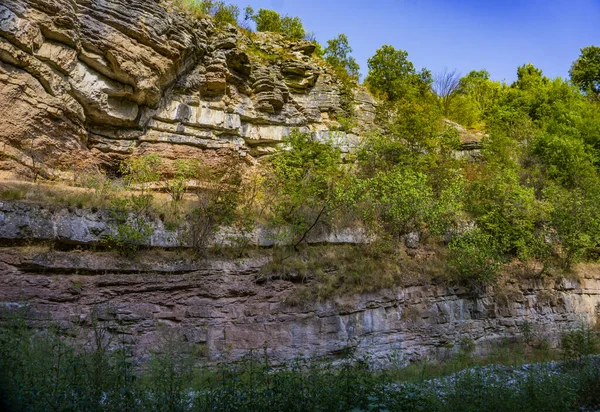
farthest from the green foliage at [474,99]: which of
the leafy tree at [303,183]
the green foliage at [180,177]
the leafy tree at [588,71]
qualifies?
the green foliage at [180,177]

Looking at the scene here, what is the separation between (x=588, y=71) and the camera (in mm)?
32281

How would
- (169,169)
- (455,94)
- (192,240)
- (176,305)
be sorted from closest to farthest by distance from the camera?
(176,305) < (192,240) < (169,169) < (455,94)

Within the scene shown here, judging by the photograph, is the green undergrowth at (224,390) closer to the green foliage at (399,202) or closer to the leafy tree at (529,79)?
the green foliage at (399,202)

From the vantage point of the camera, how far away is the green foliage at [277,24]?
23845 millimetres

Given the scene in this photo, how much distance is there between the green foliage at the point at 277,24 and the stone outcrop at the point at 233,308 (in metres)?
15.7

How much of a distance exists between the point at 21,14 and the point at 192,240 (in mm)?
7955

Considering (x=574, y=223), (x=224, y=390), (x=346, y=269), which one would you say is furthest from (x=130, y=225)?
(x=574, y=223)

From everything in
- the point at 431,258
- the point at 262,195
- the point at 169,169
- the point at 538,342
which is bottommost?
the point at 538,342

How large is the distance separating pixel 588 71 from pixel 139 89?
3240 cm

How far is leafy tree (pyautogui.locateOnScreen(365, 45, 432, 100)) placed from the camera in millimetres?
22984

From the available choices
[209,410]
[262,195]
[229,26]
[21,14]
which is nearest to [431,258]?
[262,195]

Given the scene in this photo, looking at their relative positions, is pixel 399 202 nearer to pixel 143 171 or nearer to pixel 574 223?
pixel 574 223

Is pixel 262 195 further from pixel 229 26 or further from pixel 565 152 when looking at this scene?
pixel 565 152

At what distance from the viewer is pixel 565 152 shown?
67.2 feet
